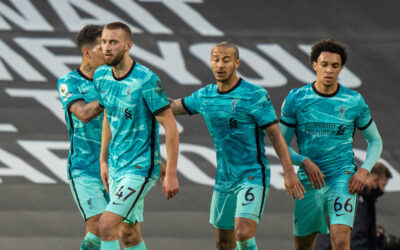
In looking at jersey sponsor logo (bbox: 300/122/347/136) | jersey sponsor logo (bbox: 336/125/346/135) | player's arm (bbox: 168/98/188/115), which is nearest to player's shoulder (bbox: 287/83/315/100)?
jersey sponsor logo (bbox: 300/122/347/136)

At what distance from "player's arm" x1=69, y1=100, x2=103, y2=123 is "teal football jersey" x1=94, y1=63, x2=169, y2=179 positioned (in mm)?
323

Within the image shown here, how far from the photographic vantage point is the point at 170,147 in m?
4.63

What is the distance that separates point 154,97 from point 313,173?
1.34 metres

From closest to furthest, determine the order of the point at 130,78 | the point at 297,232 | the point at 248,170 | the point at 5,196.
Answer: the point at 130,78 < the point at 248,170 < the point at 297,232 < the point at 5,196

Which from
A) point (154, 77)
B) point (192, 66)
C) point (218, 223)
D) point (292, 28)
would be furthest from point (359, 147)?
point (154, 77)

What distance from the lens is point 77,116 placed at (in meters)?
5.20

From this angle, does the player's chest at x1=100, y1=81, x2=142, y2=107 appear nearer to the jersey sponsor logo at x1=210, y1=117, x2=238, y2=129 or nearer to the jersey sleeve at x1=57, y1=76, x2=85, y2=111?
the jersey sleeve at x1=57, y1=76, x2=85, y2=111

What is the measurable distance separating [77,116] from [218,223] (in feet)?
4.36

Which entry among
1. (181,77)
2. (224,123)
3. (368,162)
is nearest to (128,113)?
(224,123)

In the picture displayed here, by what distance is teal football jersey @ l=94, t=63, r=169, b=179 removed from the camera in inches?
185

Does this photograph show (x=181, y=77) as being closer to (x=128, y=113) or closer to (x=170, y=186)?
(x=128, y=113)

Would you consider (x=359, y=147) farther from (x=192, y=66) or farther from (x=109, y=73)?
(x=109, y=73)

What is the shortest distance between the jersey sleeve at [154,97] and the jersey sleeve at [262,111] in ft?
2.33

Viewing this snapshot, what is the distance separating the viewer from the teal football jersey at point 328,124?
5.30 meters
